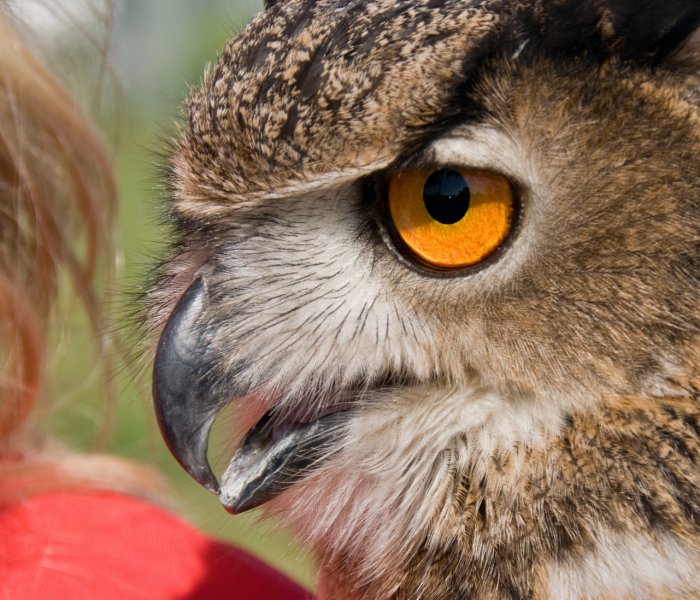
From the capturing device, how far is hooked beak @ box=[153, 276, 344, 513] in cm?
122

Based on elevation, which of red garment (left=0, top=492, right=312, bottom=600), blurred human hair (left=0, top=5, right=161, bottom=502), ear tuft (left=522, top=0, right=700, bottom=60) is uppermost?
ear tuft (left=522, top=0, right=700, bottom=60)

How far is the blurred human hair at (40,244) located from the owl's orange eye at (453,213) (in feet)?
2.76

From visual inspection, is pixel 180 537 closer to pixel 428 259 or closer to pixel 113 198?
pixel 113 198

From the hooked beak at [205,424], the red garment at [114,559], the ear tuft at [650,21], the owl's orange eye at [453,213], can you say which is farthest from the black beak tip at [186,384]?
the ear tuft at [650,21]

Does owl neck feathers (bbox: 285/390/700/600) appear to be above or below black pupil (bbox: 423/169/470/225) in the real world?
below

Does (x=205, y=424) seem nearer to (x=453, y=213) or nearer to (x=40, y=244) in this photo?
(x=453, y=213)

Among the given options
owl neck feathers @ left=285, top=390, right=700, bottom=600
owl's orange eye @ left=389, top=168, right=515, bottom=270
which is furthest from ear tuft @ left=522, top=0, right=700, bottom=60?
owl neck feathers @ left=285, top=390, right=700, bottom=600

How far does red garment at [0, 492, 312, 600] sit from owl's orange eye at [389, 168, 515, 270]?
2.56ft

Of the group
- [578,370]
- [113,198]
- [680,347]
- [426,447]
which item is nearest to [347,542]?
[426,447]

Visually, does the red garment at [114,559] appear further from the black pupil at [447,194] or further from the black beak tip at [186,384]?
the black pupil at [447,194]

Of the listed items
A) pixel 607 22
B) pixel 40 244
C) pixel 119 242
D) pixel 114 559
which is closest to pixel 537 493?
pixel 607 22

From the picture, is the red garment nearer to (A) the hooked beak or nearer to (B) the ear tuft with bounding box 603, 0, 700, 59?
(A) the hooked beak

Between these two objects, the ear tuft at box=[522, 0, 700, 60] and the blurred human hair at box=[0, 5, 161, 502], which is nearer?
the ear tuft at box=[522, 0, 700, 60]

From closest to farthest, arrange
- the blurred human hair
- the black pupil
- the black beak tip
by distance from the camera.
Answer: the black pupil → the black beak tip → the blurred human hair
